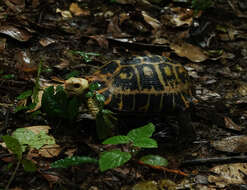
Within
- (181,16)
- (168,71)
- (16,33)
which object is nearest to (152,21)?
(181,16)

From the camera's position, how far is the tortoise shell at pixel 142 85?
2.58 m

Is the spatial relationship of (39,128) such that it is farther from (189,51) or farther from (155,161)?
(189,51)

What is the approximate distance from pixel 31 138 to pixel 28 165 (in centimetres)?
30

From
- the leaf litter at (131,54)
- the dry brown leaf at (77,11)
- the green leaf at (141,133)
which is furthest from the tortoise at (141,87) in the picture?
the dry brown leaf at (77,11)

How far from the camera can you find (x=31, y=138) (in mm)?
2219

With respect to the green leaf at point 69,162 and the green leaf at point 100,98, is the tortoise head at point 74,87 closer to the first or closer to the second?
the green leaf at point 100,98

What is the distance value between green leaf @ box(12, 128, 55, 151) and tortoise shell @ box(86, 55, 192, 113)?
588mm

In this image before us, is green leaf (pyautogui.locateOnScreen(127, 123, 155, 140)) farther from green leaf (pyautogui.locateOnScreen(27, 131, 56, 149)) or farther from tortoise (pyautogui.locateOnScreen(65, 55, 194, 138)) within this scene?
green leaf (pyautogui.locateOnScreen(27, 131, 56, 149))

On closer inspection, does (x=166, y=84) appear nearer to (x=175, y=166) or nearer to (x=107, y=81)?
(x=107, y=81)

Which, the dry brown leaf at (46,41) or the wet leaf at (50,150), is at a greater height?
the dry brown leaf at (46,41)

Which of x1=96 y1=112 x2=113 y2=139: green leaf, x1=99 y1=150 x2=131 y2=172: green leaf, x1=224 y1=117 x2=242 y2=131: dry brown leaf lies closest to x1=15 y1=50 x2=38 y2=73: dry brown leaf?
x1=96 y1=112 x2=113 y2=139: green leaf

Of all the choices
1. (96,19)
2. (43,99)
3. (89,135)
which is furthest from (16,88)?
(96,19)

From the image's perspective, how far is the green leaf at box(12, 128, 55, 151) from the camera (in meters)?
2.19

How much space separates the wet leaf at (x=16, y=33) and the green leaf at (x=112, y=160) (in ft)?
6.55
